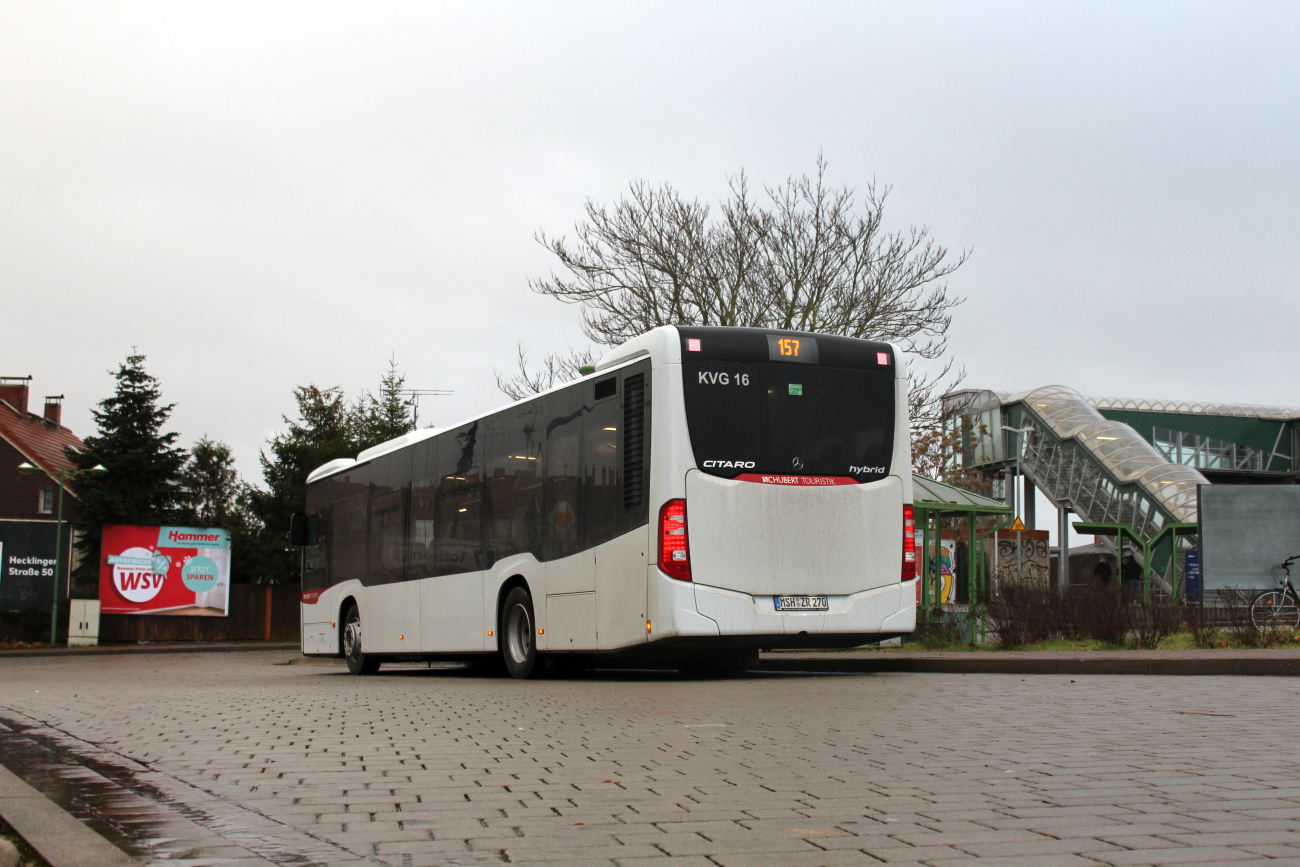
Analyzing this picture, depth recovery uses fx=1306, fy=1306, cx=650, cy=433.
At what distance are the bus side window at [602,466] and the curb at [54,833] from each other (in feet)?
25.7

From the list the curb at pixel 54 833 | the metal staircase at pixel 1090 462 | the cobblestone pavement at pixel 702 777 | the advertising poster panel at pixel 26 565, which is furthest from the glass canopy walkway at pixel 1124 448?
the curb at pixel 54 833

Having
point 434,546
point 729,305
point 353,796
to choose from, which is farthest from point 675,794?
point 729,305

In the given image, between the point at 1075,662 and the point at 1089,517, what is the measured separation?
48.0 metres

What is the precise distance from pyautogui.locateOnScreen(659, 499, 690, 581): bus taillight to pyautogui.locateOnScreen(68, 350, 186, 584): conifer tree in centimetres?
3874

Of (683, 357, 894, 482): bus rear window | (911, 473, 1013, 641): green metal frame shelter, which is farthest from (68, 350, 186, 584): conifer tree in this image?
(683, 357, 894, 482): bus rear window

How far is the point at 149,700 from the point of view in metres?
12.6

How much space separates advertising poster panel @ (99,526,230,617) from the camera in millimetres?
43094

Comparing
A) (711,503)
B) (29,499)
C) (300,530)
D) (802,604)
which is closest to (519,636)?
(711,503)

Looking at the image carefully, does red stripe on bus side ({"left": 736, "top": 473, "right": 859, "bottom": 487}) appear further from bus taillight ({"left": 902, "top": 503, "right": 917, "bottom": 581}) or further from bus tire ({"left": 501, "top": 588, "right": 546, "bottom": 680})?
bus tire ({"left": 501, "top": 588, "right": 546, "bottom": 680})

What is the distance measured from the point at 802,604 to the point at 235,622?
3828cm

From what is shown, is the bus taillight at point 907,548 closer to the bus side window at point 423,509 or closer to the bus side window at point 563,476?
the bus side window at point 563,476

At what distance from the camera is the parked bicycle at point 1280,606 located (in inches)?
660

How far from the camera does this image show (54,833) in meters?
4.70

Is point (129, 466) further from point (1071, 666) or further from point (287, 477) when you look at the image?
point (1071, 666)
